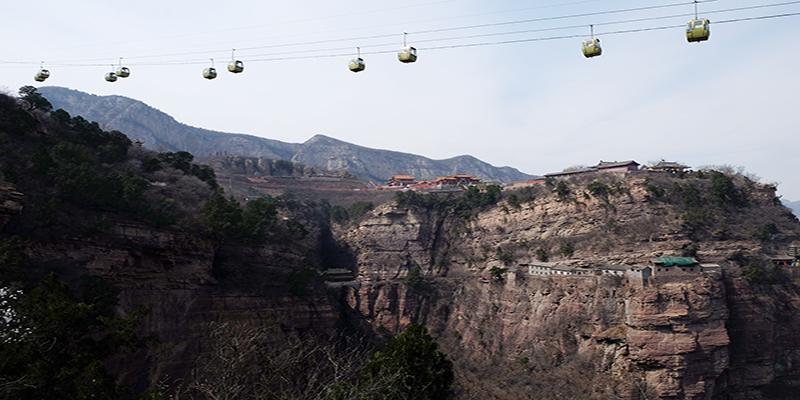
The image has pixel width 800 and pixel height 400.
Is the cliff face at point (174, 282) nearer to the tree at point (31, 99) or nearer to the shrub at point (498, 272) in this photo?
the tree at point (31, 99)

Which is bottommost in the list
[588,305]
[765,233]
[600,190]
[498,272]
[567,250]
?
[588,305]

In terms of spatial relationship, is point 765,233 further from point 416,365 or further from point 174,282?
point 174,282

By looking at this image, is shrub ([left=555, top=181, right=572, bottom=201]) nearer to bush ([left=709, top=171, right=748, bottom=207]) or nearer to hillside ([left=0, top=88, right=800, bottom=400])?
hillside ([left=0, top=88, right=800, bottom=400])

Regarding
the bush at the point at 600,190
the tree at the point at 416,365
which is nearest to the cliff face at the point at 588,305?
the bush at the point at 600,190

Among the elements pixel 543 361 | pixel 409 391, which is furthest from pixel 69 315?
pixel 543 361

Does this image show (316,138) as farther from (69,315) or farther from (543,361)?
(69,315)

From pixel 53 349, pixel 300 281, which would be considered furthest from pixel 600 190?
pixel 53 349

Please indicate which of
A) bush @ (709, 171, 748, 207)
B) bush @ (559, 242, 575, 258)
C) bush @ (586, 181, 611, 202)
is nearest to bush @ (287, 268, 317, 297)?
bush @ (559, 242, 575, 258)
